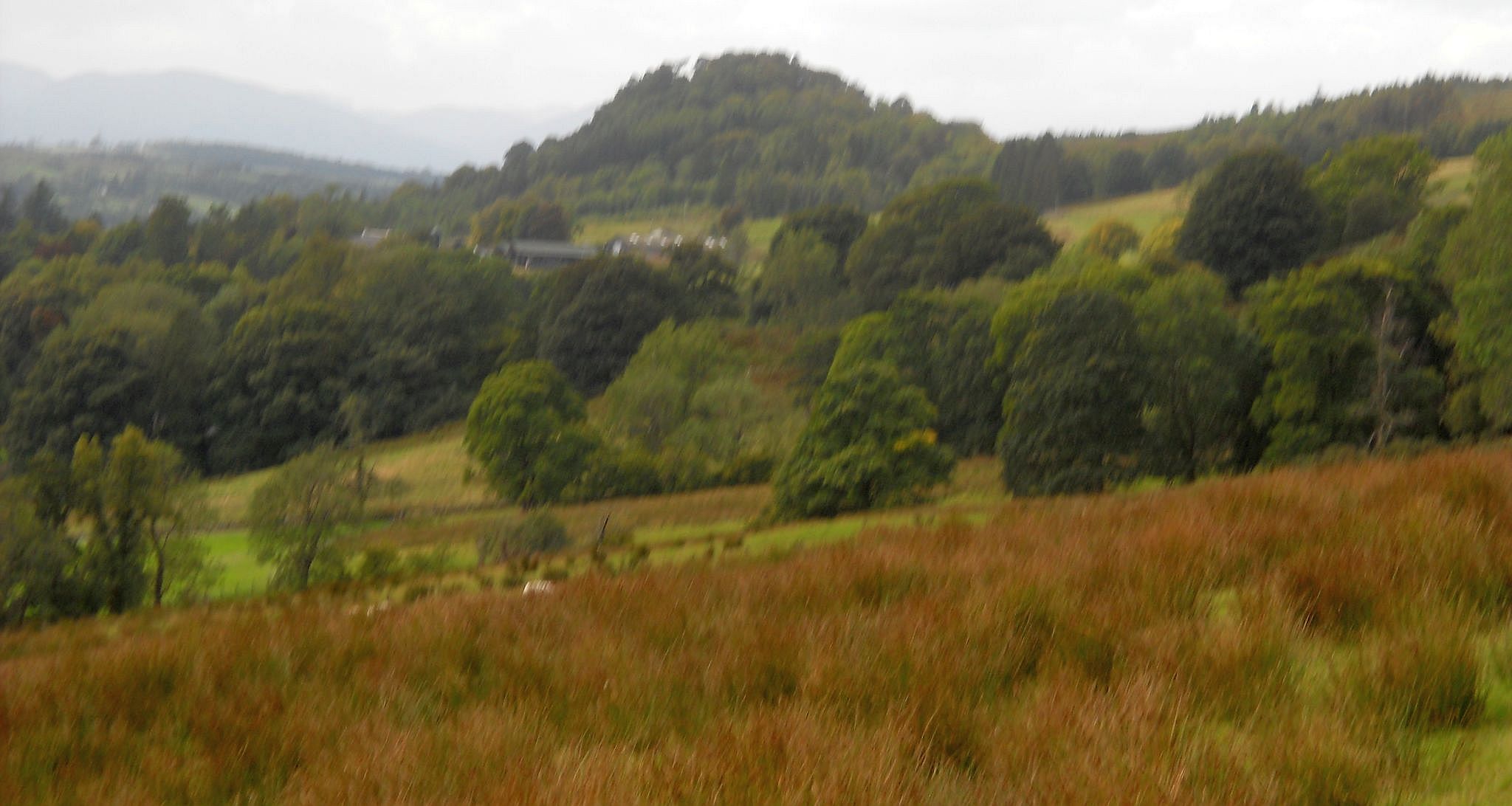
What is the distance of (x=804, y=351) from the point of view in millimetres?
67625

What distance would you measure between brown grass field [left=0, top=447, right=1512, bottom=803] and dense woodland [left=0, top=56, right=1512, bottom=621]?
1608 centimetres

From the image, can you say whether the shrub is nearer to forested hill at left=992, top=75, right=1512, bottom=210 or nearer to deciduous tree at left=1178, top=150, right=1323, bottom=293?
deciduous tree at left=1178, top=150, right=1323, bottom=293

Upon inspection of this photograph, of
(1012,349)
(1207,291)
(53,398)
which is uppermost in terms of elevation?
(1207,291)

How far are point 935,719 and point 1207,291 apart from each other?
49.6m

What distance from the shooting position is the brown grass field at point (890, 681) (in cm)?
329

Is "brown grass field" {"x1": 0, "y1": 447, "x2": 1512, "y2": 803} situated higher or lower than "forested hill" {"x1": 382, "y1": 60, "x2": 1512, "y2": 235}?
lower

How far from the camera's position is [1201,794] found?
2871mm

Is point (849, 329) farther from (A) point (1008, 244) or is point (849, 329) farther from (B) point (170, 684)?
(B) point (170, 684)

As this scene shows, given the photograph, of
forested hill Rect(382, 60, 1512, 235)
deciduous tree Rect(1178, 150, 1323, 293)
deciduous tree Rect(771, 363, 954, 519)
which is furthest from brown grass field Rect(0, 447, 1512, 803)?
forested hill Rect(382, 60, 1512, 235)

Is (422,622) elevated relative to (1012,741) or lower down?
lower down

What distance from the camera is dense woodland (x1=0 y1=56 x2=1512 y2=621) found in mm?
34875

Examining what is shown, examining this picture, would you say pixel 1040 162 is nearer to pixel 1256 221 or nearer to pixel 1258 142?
pixel 1258 142

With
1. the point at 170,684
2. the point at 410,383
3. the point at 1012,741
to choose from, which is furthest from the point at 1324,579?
the point at 410,383

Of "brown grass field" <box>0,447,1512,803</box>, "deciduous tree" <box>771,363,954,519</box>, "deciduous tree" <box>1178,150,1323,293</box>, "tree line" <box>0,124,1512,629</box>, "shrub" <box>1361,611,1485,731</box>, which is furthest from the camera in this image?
"deciduous tree" <box>1178,150,1323,293</box>
